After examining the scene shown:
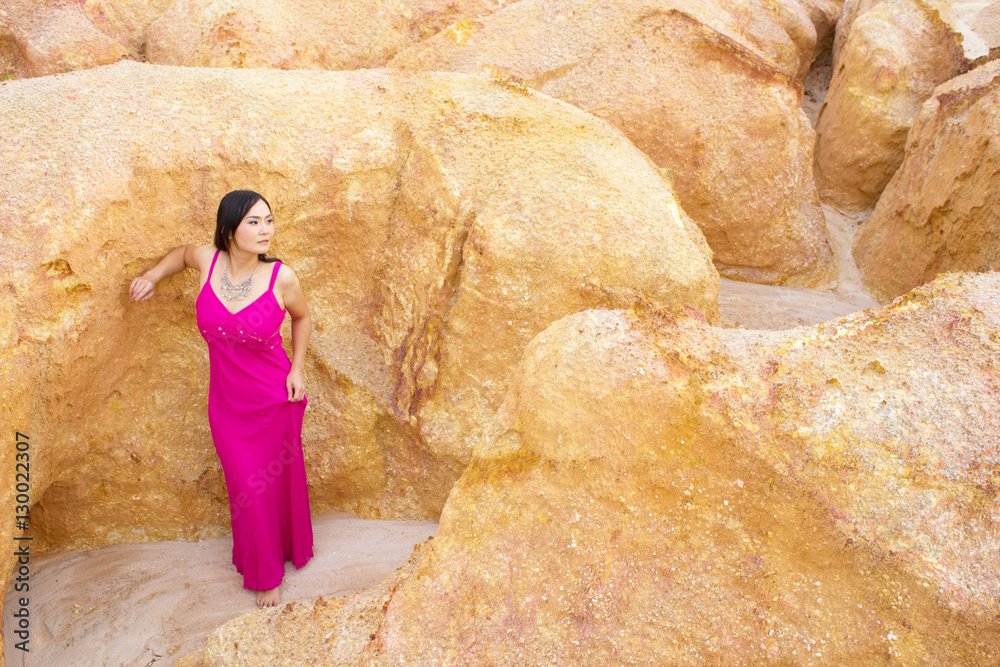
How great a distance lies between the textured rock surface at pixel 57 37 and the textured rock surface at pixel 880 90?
5275mm

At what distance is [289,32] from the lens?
4.80m

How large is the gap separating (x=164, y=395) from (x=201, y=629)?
0.93 metres

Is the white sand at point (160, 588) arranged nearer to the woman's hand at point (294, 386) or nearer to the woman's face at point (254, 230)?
the woman's hand at point (294, 386)

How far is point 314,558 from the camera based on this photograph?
3115mm

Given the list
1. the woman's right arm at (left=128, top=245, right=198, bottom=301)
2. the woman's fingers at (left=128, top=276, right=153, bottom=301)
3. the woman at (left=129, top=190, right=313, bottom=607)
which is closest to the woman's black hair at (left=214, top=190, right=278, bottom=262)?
the woman at (left=129, top=190, right=313, bottom=607)

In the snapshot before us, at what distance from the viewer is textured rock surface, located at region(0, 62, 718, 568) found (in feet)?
9.18

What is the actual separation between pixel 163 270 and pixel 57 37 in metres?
2.87

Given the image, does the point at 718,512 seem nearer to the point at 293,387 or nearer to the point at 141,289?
the point at 293,387

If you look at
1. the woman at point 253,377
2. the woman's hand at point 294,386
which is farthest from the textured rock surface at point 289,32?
the woman's hand at point 294,386

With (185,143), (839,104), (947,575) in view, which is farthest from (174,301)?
(839,104)

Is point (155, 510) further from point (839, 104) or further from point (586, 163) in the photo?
point (839, 104)

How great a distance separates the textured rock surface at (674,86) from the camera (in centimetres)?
455

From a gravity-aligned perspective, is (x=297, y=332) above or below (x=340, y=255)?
below

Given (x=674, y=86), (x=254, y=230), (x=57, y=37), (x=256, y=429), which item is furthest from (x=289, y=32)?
(x=256, y=429)
